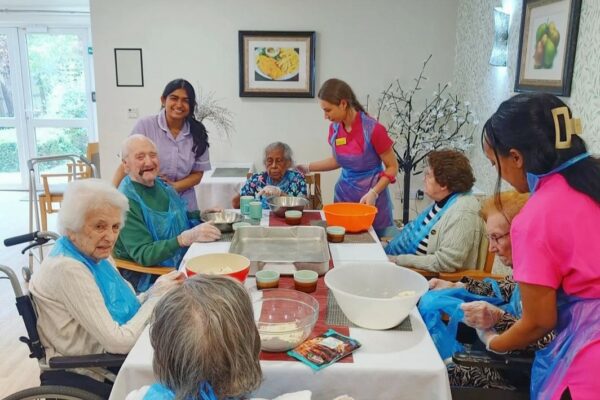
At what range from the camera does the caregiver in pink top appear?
45.2 inches

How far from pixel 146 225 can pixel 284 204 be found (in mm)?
782

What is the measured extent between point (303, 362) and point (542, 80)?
224 centimetres

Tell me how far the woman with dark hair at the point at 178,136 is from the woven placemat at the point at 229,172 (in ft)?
3.95

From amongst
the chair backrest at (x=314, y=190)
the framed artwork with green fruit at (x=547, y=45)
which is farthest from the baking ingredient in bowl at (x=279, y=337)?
the chair backrest at (x=314, y=190)

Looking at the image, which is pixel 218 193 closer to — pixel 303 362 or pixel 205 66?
pixel 205 66

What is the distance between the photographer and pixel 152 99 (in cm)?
464

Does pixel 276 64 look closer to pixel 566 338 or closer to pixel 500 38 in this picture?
pixel 500 38

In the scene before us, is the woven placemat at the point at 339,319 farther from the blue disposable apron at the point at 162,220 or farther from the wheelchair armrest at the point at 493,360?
the blue disposable apron at the point at 162,220

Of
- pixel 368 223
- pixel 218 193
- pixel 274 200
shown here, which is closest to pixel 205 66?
pixel 218 193

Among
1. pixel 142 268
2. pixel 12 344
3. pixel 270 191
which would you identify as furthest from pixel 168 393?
pixel 12 344

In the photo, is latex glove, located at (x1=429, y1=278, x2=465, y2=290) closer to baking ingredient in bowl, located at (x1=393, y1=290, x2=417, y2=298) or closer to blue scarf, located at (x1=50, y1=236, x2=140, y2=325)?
baking ingredient in bowl, located at (x1=393, y1=290, x2=417, y2=298)

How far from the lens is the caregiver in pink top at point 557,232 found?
1.15 meters

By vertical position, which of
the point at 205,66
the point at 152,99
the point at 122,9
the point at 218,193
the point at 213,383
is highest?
the point at 122,9

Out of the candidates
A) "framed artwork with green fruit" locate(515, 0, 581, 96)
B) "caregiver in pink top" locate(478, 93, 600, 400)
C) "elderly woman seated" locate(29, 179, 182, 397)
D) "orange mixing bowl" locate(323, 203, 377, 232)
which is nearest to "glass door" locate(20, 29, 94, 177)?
"orange mixing bowl" locate(323, 203, 377, 232)
